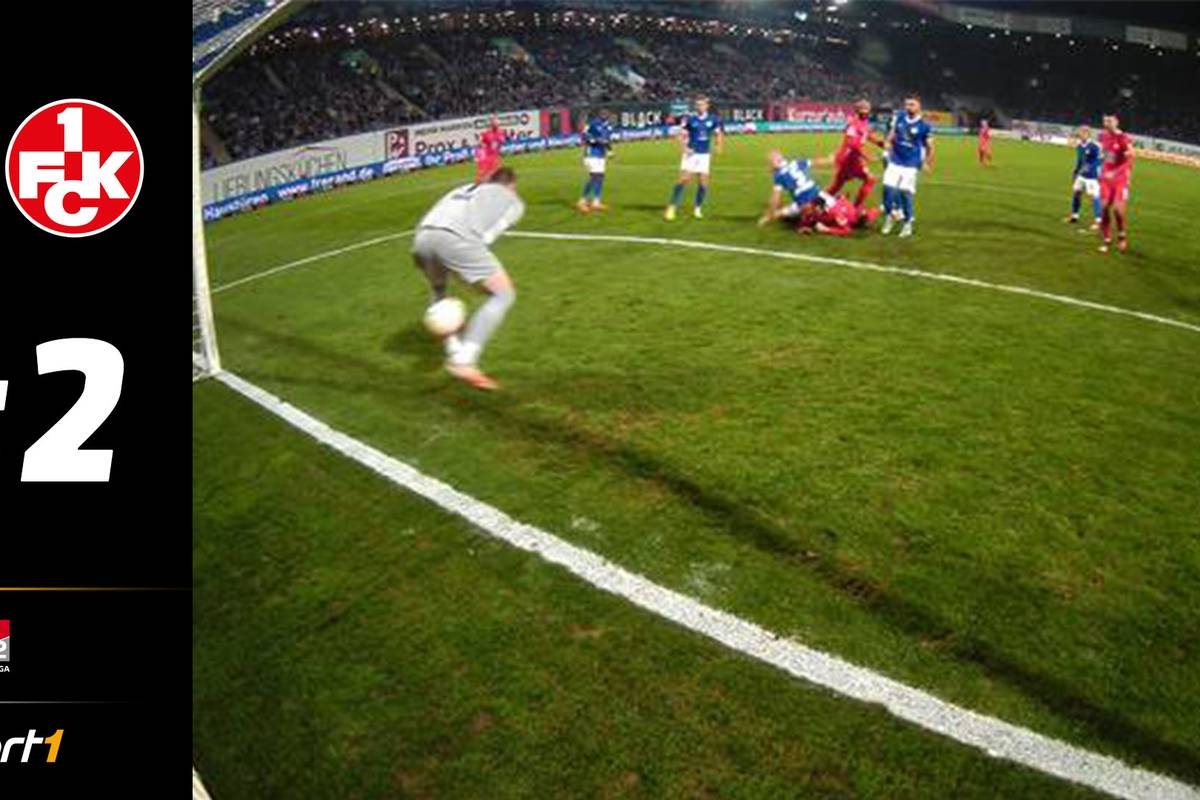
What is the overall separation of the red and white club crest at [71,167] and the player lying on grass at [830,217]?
41.4 ft

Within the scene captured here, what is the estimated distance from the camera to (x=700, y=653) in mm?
4383

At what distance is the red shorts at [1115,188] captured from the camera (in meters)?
14.1

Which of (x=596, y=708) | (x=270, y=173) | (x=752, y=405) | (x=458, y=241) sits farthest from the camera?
(x=270, y=173)

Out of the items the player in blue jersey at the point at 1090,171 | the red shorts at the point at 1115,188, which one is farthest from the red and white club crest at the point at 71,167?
the player in blue jersey at the point at 1090,171

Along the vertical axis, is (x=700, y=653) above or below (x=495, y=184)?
below

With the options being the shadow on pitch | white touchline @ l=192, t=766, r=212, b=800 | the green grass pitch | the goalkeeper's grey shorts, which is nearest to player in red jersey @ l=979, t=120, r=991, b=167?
the green grass pitch

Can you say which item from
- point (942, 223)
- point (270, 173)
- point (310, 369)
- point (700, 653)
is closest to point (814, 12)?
point (270, 173)

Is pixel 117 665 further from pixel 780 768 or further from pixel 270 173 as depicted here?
pixel 270 173

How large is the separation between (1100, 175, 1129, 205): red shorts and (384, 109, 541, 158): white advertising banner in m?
27.2

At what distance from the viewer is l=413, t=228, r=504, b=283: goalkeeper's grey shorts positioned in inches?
280

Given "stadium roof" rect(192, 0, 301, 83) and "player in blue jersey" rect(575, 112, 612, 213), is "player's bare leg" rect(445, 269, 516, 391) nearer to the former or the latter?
"stadium roof" rect(192, 0, 301, 83)

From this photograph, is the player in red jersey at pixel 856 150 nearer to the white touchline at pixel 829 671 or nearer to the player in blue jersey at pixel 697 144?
the player in blue jersey at pixel 697 144

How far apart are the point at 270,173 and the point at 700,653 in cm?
2966

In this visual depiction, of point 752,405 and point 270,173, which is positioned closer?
point 752,405
